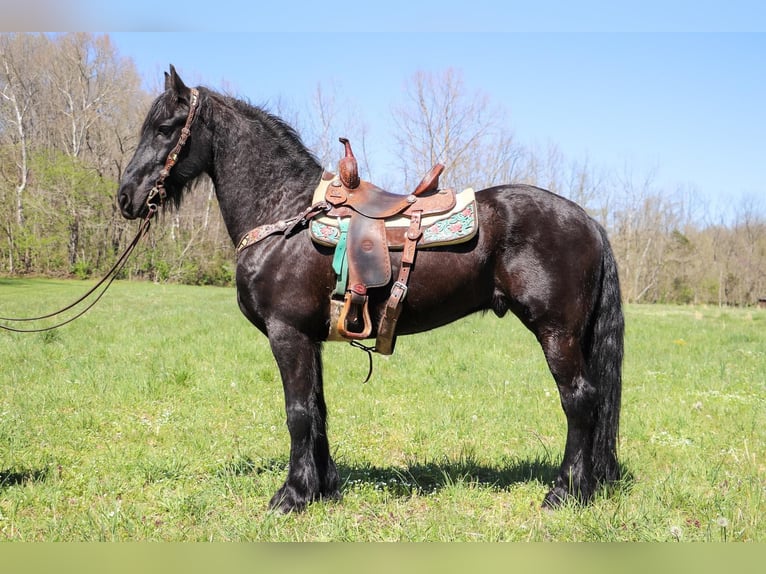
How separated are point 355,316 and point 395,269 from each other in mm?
397

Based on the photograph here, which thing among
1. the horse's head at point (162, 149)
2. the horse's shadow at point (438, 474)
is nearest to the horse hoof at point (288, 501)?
the horse's shadow at point (438, 474)

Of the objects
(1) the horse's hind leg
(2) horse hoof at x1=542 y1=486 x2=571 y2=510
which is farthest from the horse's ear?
(2) horse hoof at x1=542 y1=486 x2=571 y2=510

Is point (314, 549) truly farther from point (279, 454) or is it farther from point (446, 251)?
point (279, 454)

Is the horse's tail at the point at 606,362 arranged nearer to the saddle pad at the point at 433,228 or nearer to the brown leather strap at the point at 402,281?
the saddle pad at the point at 433,228

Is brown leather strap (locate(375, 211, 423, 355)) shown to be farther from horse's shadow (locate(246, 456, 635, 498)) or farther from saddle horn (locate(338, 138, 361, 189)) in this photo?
horse's shadow (locate(246, 456, 635, 498))

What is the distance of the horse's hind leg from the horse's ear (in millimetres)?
2933

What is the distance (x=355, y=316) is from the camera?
350 cm

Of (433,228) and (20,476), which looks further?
(20,476)

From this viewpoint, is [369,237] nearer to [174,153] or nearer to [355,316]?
[355,316]

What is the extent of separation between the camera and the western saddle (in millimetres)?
3434

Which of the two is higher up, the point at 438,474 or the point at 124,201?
the point at 124,201

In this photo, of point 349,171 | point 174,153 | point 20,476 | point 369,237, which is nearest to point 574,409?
point 369,237

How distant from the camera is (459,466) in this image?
4402 mm

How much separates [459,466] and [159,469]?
235 cm
